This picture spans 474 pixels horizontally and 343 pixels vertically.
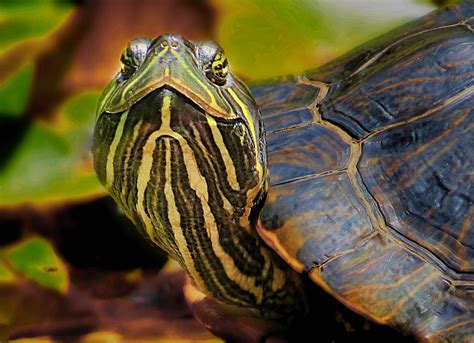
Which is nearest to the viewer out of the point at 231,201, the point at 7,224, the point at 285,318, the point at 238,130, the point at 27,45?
the point at 238,130

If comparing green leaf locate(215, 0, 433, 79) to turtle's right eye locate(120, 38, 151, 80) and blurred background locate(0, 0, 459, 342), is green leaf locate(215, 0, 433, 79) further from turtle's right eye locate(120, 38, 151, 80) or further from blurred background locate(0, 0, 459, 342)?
turtle's right eye locate(120, 38, 151, 80)

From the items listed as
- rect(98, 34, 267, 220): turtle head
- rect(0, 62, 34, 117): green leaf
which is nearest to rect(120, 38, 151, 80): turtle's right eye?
rect(98, 34, 267, 220): turtle head

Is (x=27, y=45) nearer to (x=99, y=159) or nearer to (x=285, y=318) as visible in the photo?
(x=99, y=159)

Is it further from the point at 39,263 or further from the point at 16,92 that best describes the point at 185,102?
the point at 16,92

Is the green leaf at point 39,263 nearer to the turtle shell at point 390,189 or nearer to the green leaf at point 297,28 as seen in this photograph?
the turtle shell at point 390,189

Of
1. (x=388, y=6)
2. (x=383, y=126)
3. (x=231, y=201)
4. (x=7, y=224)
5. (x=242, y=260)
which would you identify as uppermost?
(x=388, y=6)

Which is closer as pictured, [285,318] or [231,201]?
[231,201]

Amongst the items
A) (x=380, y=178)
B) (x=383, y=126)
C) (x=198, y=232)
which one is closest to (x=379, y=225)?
(x=380, y=178)
